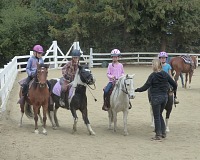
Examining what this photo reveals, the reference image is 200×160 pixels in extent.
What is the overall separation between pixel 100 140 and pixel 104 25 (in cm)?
2625

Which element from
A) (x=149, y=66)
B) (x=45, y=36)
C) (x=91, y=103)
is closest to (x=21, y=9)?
(x=45, y=36)

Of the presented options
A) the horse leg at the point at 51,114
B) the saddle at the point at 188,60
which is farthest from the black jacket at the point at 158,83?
the saddle at the point at 188,60

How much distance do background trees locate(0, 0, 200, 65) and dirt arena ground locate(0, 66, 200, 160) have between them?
20.3m

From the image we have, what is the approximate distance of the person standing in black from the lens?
9.66 m

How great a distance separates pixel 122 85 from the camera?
1005cm

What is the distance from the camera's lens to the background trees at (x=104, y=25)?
33438mm

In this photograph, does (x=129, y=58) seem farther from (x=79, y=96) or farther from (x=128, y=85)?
(x=128, y=85)

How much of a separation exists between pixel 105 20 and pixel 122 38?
13.9 feet

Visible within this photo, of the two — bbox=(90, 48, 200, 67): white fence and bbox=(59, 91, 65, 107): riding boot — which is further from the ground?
bbox=(59, 91, 65, 107): riding boot

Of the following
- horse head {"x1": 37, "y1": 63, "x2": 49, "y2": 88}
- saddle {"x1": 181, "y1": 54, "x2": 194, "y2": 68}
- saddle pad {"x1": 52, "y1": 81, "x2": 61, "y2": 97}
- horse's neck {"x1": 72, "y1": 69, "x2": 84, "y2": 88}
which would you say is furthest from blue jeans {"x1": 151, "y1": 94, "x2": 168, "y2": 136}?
saddle {"x1": 181, "y1": 54, "x2": 194, "y2": 68}

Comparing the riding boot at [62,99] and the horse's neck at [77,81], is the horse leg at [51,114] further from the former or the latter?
the horse's neck at [77,81]

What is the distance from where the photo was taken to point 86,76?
984 centimetres

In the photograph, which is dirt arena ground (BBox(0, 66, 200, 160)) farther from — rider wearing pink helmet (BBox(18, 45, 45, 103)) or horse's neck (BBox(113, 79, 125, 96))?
rider wearing pink helmet (BBox(18, 45, 45, 103))

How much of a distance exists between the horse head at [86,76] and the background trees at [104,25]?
889 inches
